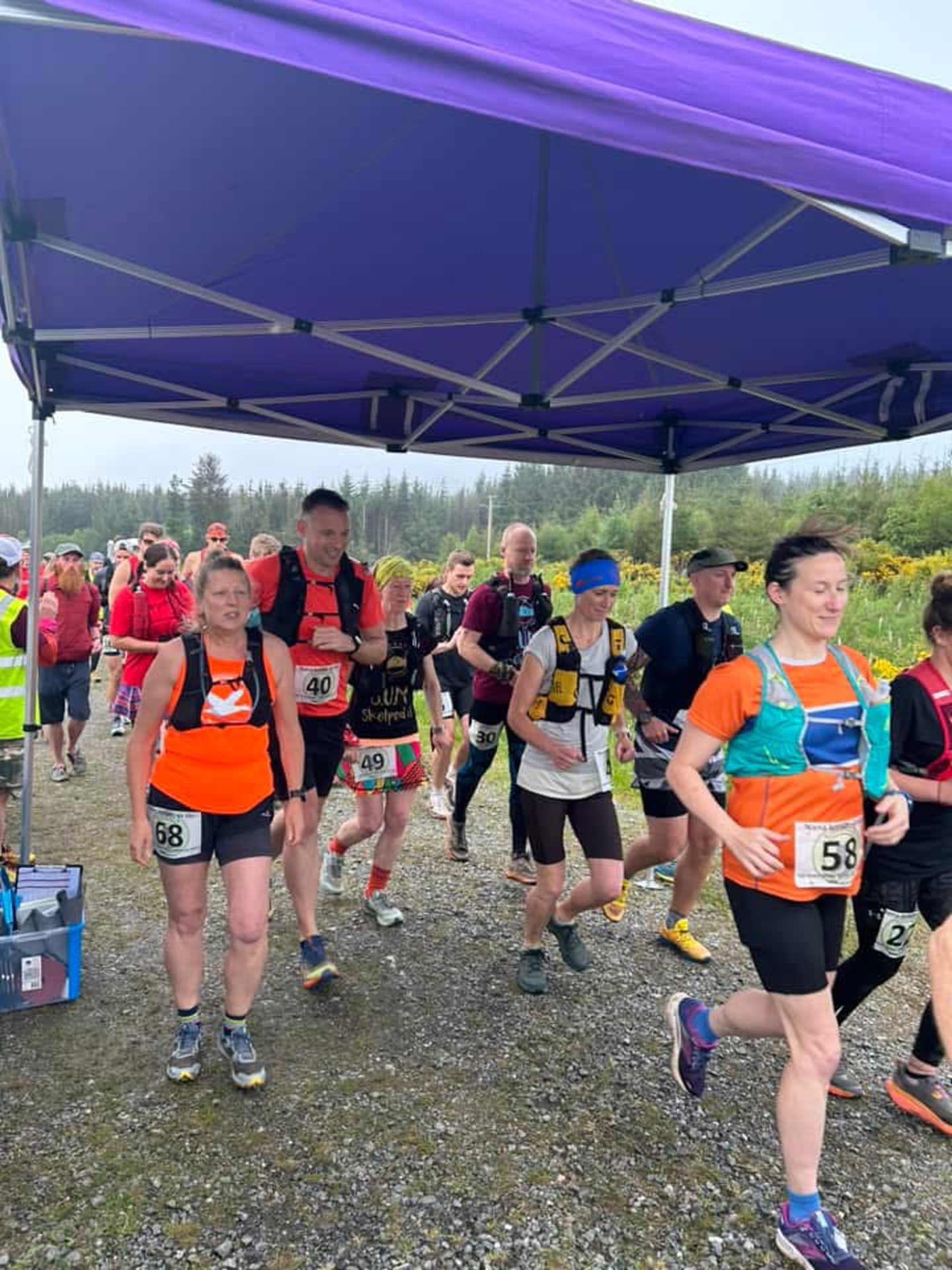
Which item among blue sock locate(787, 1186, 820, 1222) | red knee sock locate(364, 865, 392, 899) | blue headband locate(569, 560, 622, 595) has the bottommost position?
blue sock locate(787, 1186, 820, 1222)

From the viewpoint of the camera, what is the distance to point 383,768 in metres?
4.15

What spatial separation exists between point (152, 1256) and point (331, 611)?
7.49ft

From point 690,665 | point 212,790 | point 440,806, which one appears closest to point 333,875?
point 440,806

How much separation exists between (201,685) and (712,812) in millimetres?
1695

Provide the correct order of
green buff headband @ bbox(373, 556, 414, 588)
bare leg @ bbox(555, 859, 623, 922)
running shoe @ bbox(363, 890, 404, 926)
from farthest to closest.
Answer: green buff headband @ bbox(373, 556, 414, 588), running shoe @ bbox(363, 890, 404, 926), bare leg @ bbox(555, 859, 623, 922)

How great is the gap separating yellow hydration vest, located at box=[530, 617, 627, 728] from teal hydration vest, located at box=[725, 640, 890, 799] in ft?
3.96

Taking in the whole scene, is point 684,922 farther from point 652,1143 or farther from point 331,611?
point 331,611

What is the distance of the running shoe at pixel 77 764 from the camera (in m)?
7.26

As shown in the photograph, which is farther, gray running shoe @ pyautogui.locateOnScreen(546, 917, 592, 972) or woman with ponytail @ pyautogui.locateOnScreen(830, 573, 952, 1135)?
gray running shoe @ pyautogui.locateOnScreen(546, 917, 592, 972)

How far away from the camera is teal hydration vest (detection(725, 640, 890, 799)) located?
2.24 m

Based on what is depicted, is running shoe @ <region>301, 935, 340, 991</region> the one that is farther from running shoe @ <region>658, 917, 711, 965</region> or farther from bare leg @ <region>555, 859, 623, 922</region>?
running shoe @ <region>658, 917, 711, 965</region>

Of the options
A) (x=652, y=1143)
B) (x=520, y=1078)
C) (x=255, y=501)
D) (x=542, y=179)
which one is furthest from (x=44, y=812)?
(x=255, y=501)

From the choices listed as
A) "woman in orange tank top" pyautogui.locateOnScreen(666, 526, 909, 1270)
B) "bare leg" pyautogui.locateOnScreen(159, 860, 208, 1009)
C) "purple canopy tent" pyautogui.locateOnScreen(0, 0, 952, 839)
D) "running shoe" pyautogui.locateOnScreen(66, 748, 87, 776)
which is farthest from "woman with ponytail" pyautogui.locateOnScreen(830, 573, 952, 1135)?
"running shoe" pyautogui.locateOnScreen(66, 748, 87, 776)

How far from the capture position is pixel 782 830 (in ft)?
7.31
